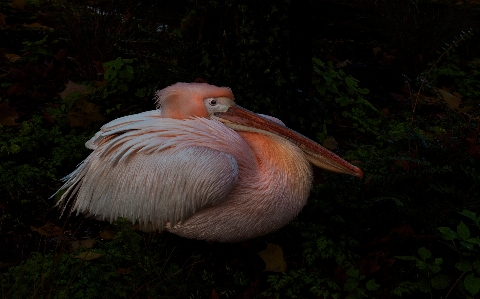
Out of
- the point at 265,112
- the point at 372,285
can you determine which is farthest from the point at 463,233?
the point at 265,112

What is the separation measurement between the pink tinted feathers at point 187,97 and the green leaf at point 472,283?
4.52 ft

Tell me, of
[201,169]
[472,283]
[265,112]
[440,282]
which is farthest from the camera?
[265,112]

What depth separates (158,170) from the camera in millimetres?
2725

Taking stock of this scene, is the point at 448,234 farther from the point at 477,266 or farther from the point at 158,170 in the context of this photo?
the point at 158,170

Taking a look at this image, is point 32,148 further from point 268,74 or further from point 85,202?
point 268,74

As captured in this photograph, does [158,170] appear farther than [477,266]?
No

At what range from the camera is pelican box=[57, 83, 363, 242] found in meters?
2.69

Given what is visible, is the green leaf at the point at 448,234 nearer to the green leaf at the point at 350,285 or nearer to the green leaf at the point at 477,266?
the green leaf at the point at 477,266

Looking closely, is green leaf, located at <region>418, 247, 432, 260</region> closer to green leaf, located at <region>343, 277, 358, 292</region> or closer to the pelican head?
green leaf, located at <region>343, 277, 358, 292</region>

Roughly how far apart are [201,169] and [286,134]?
486 mm

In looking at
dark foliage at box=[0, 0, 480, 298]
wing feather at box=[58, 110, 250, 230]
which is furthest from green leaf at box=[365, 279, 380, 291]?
wing feather at box=[58, 110, 250, 230]

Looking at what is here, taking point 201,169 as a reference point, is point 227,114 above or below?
above

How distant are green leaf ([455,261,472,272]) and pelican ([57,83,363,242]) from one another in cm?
64

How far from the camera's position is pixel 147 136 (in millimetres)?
A: 2809
